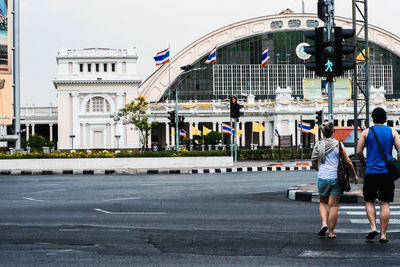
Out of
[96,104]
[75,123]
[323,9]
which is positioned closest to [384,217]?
[323,9]

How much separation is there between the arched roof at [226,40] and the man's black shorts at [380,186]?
9209 centimetres

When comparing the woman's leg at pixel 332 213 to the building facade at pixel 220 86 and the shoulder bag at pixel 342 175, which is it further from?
the building facade at pixel 220 86

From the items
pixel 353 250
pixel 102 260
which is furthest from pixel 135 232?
pixel 353 250

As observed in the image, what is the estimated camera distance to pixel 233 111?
41.0m

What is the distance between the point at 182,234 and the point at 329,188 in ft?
8.27

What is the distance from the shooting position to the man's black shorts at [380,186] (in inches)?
395

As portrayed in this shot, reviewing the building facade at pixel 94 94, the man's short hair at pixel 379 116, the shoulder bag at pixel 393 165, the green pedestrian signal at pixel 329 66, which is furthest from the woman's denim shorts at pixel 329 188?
the building facade at pixel 94 94

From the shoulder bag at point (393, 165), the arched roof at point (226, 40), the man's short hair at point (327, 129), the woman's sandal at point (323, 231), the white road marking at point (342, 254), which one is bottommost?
the white road marking at point (342, 254)

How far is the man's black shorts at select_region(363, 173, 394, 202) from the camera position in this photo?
10.0m

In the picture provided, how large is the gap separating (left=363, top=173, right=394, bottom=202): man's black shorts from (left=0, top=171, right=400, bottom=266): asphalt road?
708 mm

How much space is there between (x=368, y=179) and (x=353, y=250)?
60.2 inches

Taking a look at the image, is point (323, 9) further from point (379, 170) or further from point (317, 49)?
point (379, 170)

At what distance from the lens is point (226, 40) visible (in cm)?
10506

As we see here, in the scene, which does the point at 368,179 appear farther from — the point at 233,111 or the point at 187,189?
the point at 233,111
